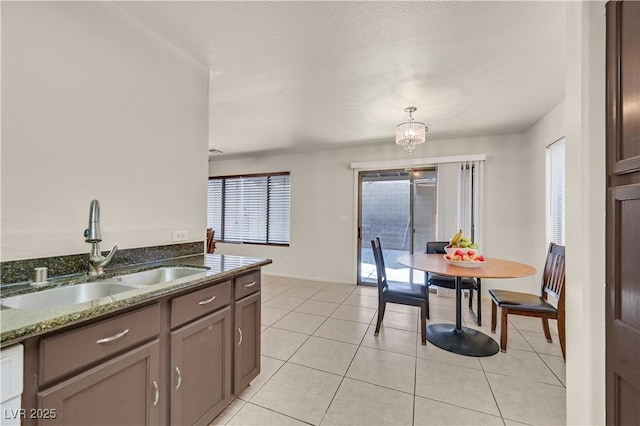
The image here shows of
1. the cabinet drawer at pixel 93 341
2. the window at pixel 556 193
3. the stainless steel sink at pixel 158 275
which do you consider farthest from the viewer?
the window at pixel 556 193

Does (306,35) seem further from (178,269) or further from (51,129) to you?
(178,269)

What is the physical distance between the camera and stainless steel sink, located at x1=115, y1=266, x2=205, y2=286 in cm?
154

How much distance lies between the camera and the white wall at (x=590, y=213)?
119 centimetres

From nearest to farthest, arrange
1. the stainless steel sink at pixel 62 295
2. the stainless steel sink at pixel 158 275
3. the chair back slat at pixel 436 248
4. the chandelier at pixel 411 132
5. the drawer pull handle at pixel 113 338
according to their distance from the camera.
Result: the drawer pull handle at pixel 113 338 → the stainless steel sink at pixel 62 295 → the stainless steel sink at pixel 158 275 → the chandelier at pixel 411 132 → the chair back slat at pixel 436 248

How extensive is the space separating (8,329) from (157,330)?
525mm

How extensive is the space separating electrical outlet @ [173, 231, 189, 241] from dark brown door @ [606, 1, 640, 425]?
248 centimetres

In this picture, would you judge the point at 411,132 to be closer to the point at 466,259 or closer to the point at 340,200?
the point at 466,259

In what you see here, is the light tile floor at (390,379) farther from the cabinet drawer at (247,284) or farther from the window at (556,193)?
the window at (556,193)

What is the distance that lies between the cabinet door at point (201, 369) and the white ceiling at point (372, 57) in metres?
1.79

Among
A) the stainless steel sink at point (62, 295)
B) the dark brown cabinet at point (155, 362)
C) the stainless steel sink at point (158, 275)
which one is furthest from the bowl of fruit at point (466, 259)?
the stainless steel sink at point (62, 295)

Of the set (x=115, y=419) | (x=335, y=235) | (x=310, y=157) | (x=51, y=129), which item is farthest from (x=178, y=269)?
(x=310, y=157)

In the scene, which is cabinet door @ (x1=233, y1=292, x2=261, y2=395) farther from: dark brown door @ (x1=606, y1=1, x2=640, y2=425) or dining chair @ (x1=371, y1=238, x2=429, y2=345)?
dark brown door @ (x1=606, y1=1, x2=640, y2=425)

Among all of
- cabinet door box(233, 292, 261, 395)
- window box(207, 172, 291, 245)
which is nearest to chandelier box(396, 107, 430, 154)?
cabinet door box(233, 292, 261, 395)

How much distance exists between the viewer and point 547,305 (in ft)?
7.79
